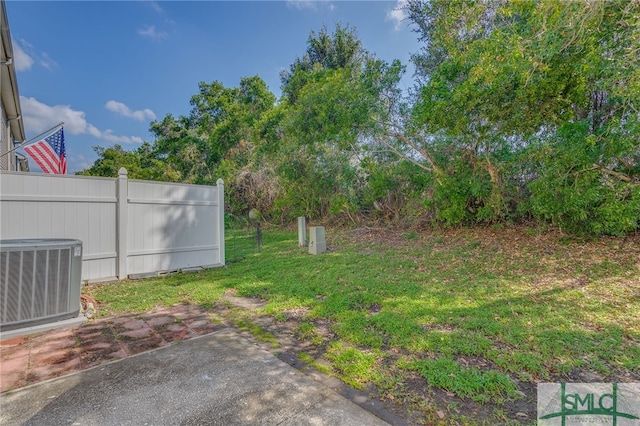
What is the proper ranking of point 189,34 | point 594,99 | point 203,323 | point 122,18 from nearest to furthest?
point 203,323 → point 594,99 → point 122,18 → point 189,34

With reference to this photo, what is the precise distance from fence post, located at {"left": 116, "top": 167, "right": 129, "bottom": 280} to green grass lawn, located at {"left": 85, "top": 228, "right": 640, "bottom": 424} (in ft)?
1.46

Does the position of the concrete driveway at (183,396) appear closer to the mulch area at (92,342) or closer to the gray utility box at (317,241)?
the mulch area at (92,342)

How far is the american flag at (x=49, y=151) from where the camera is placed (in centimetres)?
586

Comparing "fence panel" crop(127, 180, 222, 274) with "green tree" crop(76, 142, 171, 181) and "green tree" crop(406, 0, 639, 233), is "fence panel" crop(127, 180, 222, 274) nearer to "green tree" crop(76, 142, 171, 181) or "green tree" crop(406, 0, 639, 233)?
"green tree" crop(406, 0, 639, 233)

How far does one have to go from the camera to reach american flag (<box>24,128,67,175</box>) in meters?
5.86

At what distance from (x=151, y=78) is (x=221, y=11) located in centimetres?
533

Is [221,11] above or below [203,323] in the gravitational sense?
above

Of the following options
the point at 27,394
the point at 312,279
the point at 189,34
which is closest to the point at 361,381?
the point at 27,394

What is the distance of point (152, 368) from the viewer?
249 centimetres

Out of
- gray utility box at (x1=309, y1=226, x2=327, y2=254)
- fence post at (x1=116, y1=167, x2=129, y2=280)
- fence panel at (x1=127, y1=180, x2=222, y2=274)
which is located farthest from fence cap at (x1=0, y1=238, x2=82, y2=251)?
gray utility box at (x1=309, y1=226, x2=327, y2=254)

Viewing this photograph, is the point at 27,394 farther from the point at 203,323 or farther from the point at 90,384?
the point at 203,323

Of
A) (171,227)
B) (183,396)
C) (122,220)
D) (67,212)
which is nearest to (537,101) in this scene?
(183,396)

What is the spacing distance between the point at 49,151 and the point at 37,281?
453 centimetres

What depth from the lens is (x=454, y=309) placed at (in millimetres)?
3854
